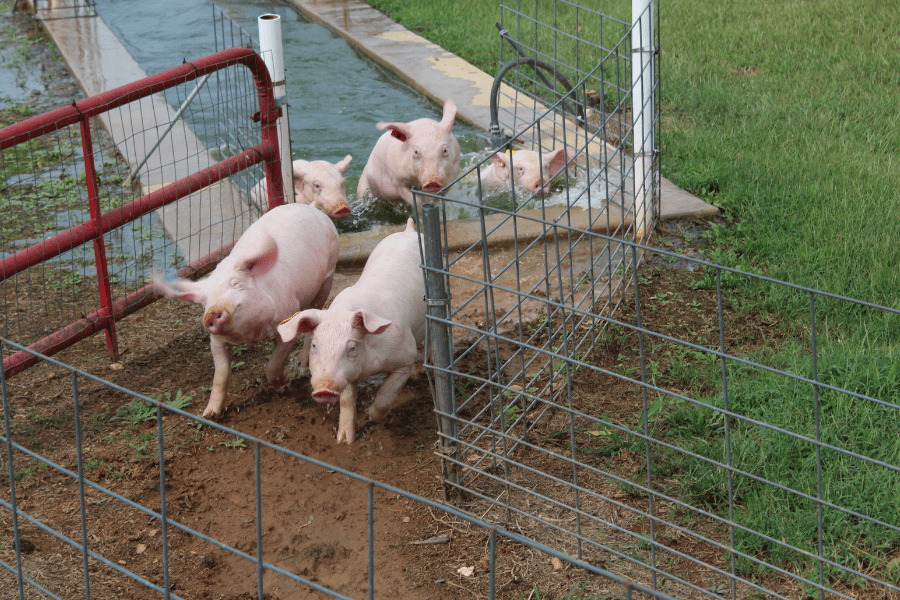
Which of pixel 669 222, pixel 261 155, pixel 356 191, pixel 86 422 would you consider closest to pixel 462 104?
pixel 356 191

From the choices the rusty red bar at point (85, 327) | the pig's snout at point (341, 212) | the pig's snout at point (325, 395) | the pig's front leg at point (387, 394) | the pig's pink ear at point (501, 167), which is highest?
the pig's pink ear at point (501, 167)

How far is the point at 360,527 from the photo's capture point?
348 centimetres

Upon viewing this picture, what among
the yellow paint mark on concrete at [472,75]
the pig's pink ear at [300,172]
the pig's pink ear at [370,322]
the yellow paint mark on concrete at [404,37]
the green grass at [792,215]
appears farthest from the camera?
the yellow paint mark on concrete at [404,37]

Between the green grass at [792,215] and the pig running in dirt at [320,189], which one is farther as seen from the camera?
the pig running in dirt at [320,189]

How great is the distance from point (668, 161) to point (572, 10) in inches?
152

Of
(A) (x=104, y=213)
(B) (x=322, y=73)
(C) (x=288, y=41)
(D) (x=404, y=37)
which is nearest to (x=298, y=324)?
(A) (x=104, y=213)

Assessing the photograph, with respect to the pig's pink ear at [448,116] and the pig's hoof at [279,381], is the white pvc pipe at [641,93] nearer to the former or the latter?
the pig's pink ear at [448,116]

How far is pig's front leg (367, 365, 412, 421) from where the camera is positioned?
157 inches

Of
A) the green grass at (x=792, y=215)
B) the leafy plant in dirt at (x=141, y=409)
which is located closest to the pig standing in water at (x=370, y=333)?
the leafy plant in dirt at (x=141, y=409)

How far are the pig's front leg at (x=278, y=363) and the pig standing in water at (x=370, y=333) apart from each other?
36 centimetres

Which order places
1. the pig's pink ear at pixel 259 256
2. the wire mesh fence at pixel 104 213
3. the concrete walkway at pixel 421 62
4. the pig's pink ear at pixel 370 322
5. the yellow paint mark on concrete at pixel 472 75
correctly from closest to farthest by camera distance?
the pig's pink ear at pixel 370 322, the pig's pink ear at pixel 259 256, the wire mesh fence at pixel 104 213, the concrete walkway at pixel 421 62, the yellow paint mark on concrete at pixel 472 75

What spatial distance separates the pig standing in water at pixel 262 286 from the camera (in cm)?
393

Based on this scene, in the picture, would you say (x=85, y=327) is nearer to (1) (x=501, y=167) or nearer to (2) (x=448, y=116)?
(2) (x=448, y=116)

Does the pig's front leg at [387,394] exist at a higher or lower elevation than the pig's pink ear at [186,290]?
lower
